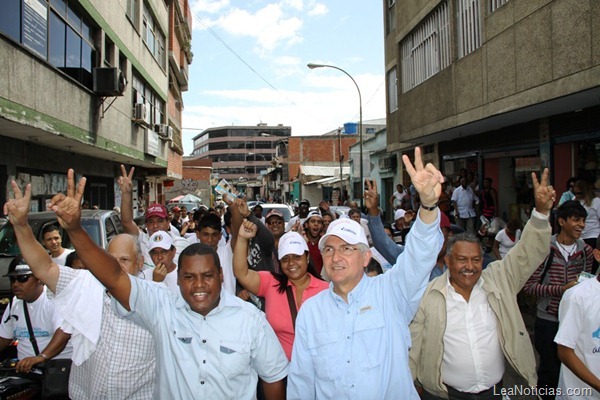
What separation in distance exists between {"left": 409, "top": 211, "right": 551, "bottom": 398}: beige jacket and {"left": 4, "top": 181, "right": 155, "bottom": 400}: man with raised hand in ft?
6.00

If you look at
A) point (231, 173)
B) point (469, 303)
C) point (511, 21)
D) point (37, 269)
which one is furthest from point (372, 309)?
point (231, 173)

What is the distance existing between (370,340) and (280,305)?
1221mm

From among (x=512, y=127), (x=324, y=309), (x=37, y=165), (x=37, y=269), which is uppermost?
(x=512, y=127)

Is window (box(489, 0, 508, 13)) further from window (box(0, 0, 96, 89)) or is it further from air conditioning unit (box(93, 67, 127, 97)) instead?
air conditioning unit (box(93, 67, 127, 97))

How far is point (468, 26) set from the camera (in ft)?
39.3

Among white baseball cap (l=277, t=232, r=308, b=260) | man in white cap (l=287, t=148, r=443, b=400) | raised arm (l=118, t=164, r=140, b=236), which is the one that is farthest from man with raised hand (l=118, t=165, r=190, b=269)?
man in white cap (l=287, t=148, r=443, b=400)

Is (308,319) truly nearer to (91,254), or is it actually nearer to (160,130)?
(91,254)

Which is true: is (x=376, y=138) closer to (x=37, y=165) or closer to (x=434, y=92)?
(x=434, y=92)

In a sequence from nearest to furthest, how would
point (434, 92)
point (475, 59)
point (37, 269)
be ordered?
point (37, 269) → point (475, 59) → point (434, 92)

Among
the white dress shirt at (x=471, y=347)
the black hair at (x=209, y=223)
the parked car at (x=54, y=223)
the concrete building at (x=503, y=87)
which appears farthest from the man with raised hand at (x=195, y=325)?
the concrete building at (x=503, y=87)

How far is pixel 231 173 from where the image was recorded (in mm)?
114000

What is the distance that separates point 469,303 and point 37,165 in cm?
1202

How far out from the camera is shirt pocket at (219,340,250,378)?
8.76ft

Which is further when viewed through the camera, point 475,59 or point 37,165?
point 37,165
